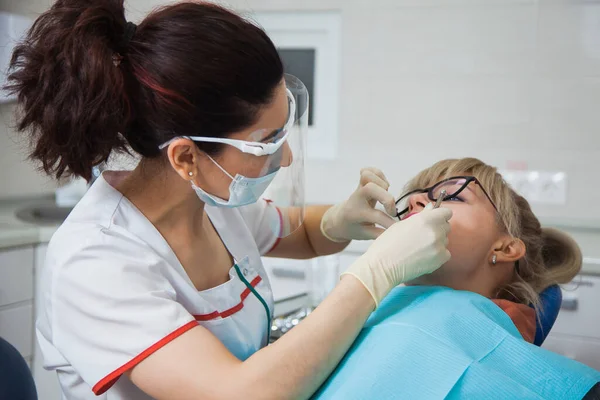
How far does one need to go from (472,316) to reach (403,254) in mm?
A: 196

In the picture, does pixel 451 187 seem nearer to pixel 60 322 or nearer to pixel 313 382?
pixel 313 382

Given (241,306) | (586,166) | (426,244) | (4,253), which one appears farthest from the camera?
(4,253)

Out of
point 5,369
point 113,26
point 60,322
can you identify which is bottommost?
point 5,369

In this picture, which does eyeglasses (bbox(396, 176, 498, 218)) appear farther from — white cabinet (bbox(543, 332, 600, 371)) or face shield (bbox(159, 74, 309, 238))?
white cabinet (bbox(543, 332, 600, 371))

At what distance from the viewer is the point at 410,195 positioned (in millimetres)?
1581

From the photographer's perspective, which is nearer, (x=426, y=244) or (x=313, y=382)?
(x=313, y=382)

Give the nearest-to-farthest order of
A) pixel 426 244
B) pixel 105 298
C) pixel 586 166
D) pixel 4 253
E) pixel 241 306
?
pixel 105 298, pixel 426 244, pixel 241 306, pixel 586 166, pixel 4 253

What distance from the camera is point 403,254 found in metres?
1.21

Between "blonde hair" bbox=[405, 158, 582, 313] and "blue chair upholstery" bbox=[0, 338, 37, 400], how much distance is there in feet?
3.43

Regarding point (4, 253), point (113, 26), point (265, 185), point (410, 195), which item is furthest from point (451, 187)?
point (4, 253)

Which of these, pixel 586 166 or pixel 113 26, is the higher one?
pixel 113 26

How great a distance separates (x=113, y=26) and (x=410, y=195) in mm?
842

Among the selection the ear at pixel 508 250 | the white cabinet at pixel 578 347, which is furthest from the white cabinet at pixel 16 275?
the white cabinet at pixel 578 347

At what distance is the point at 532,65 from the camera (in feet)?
7.88
